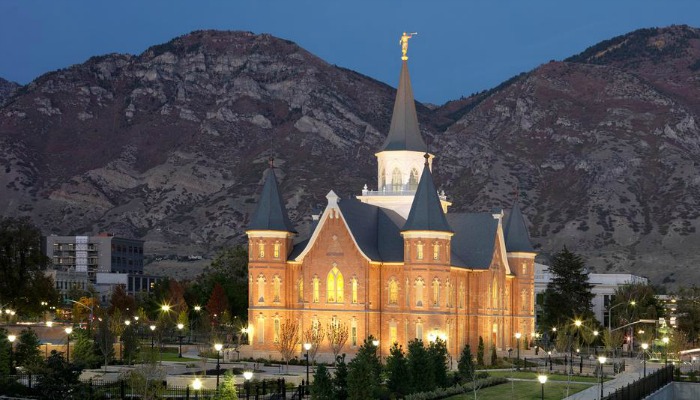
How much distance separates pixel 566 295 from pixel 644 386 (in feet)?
197

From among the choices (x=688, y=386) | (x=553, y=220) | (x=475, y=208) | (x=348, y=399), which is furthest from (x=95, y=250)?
(x=348, y=399)

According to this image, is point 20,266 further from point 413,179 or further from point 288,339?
point 413,179

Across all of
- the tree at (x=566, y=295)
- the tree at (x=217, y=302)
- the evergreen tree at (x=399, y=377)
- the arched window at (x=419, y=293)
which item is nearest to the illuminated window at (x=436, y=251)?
the arched window at (x=419, y=293)

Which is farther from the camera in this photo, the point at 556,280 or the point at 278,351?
the point at 556,280

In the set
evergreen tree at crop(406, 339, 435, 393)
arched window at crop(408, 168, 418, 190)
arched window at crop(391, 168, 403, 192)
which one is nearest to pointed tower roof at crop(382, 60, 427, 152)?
arched window at crop(408, 168, 418, 190)

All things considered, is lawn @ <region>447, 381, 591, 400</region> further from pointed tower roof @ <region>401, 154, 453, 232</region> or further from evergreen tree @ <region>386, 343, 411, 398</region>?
pointed tower roof @ <region>401, 154, 453, 232</region>

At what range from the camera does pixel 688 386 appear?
77.8 m

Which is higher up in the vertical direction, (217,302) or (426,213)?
(426,213)

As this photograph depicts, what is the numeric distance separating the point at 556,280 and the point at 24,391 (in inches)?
3120

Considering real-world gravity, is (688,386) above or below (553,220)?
below

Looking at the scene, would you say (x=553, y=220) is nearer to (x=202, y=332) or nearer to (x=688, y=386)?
(x=202, y=332)

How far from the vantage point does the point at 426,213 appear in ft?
285

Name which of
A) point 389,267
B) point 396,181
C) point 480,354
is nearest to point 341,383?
point 480,354

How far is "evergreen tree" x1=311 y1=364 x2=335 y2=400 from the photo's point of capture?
5159cm
